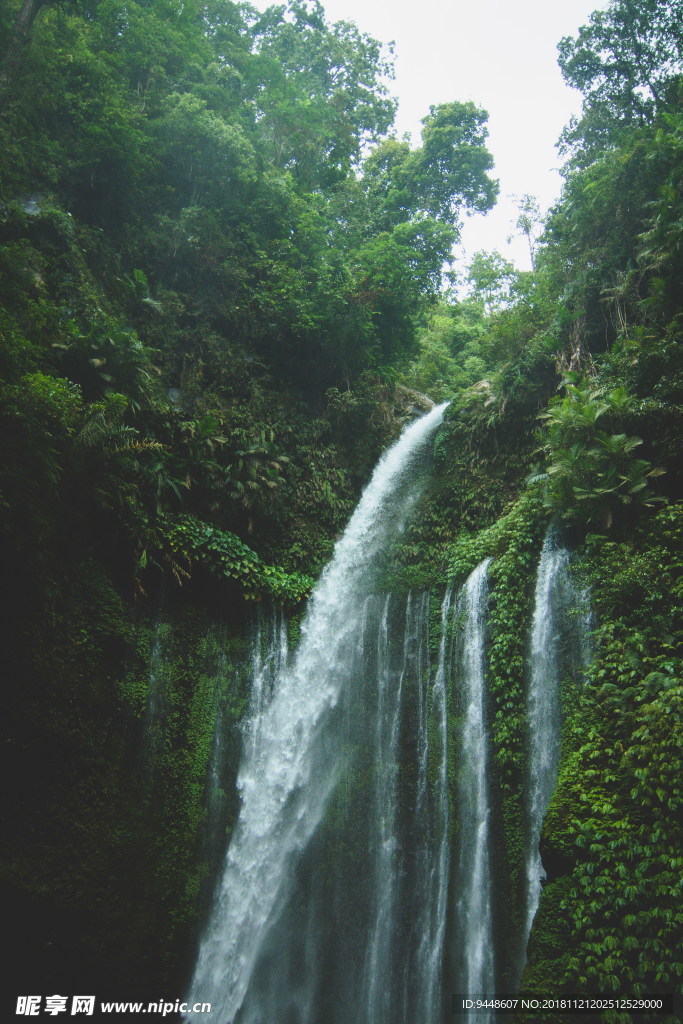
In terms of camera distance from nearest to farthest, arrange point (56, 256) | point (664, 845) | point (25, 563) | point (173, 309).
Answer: point (664, 845) < point (25, 563) < point (56, 256) < point (173, 309)

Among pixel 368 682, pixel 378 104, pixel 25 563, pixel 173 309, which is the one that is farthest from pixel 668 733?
pixel 378 104

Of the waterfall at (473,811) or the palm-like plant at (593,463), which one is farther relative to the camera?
the palm-like plant at (593,463)

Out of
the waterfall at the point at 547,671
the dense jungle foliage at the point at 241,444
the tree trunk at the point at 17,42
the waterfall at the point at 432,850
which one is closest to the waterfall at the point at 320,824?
the waterfall at the point at 432,850

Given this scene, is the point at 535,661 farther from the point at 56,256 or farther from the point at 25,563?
the point at 56,256

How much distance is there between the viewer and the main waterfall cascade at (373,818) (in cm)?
718

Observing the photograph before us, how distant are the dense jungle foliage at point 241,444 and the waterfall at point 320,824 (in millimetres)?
655

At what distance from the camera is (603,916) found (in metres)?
5.24

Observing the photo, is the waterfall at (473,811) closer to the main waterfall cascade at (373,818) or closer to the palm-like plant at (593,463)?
the main waterfall cascade at (373,818)

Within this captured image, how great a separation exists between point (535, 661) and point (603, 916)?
308 centimetres

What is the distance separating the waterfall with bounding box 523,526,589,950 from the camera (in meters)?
6.81

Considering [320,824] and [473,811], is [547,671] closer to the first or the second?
[473,811]

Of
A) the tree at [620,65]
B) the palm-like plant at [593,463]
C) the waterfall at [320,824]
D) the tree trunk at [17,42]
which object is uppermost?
the tree at [620,65]

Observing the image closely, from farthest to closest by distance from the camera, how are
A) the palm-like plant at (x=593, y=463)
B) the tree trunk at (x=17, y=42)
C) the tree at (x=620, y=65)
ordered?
1. the tree at (x=620, y=65)
2. the tree trunk at (x=17, y=42)
3. the palm-like plant at (x=593, y=463)

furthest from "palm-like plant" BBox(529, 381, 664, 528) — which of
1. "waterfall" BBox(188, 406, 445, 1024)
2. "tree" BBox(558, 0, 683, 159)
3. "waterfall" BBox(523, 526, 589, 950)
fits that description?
"tree" BBox(558, 0, 683, 159)
